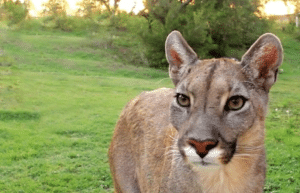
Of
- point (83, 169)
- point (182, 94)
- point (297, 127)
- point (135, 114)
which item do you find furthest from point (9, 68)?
point (182, 94)

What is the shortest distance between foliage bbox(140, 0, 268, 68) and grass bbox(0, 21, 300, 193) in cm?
287

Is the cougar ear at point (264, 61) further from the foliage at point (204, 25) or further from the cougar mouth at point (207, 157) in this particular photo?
the foliage at point (204, 25)

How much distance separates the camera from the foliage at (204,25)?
28.1 metres

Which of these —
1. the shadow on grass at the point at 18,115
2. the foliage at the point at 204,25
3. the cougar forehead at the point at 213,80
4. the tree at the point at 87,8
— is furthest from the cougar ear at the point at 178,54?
the tree at the point at 87,8

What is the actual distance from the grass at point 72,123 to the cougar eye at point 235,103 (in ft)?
4.60

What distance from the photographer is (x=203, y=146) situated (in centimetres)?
348

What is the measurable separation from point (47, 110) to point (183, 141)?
40.5ft

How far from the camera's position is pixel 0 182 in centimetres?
860

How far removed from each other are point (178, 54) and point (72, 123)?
382 inches

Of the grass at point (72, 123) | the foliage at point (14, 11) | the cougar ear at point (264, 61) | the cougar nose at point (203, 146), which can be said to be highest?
the foliage at point (14, 11)

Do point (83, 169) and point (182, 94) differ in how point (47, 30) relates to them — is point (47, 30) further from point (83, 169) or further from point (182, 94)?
point (182, 94)

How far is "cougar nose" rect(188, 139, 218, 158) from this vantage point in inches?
137

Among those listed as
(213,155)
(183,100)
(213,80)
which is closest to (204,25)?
(183,100)

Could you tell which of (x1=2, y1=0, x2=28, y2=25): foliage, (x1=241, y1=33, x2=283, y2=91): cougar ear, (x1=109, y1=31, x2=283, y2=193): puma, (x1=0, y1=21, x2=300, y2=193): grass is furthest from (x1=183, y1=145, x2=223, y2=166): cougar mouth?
(x1=2, y1=0, x2=28, y2=25): foliage
